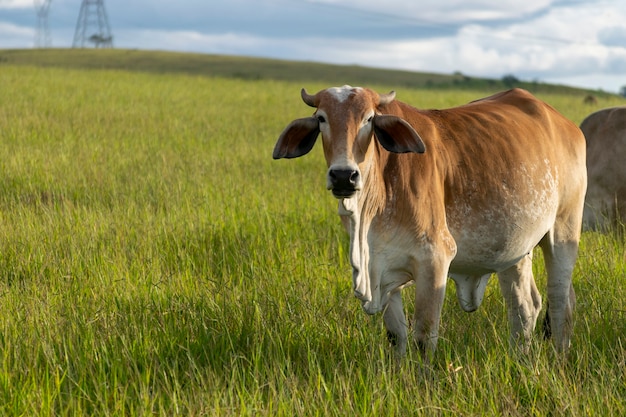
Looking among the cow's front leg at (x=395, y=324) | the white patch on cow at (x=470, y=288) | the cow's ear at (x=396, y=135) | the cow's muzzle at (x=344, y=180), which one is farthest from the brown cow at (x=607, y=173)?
the cow's muzzle at (x=344, y=180)

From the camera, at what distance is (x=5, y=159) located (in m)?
9.23

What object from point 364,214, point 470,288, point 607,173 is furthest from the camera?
point 607,173

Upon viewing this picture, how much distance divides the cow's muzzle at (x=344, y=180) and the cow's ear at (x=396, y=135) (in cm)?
40

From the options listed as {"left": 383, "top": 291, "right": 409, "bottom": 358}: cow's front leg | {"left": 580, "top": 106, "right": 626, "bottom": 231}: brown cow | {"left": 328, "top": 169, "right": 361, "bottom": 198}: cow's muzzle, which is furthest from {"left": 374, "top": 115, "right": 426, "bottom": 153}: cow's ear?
{"left": 580, "top": 106, "right": 626, "bottom": 231}: brown cow

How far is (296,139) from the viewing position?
12.8 feet

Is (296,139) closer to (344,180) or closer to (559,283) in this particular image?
(344,180)

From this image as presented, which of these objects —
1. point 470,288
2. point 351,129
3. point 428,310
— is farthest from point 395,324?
point 351,129

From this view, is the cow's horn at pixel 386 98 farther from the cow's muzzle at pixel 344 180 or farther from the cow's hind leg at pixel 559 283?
the cow's hind leg at pixel 559 283

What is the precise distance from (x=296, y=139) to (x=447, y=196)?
87cm

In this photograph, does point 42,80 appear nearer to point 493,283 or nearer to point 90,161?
point 90,161

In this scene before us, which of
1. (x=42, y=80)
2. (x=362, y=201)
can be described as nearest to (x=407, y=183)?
(x=362, y=201)

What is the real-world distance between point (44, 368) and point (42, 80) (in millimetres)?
19748

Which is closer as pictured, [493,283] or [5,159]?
[493,283]

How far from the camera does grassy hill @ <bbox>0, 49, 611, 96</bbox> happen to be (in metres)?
54.1
